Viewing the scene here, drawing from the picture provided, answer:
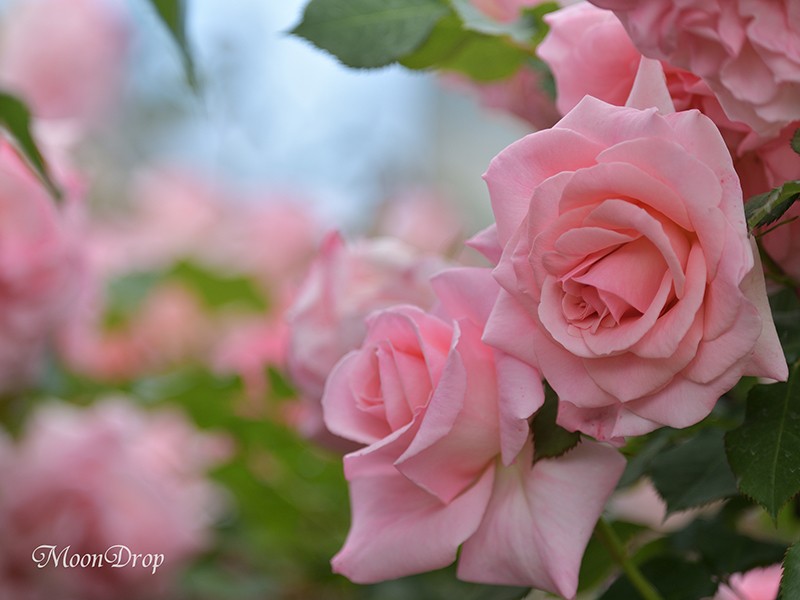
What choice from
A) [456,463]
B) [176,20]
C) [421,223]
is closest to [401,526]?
[456,463]

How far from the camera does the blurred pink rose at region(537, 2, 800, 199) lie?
263 millimetres

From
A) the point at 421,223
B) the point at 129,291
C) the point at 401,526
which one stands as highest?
the point at 401,526

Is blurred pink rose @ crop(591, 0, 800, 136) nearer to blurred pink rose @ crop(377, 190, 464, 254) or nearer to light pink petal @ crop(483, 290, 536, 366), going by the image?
light pink petal @ crop(483, 290, 536, 366)

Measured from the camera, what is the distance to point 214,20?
5.92ft

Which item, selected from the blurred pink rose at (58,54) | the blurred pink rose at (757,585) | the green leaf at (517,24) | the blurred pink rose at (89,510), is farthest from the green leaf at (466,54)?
the blurred pink rose at (58,54)

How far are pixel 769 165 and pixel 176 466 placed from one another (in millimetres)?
633

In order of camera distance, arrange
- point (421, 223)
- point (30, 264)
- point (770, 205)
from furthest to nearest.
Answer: point (421, 223) → point (30, 264) → point (770, 205)

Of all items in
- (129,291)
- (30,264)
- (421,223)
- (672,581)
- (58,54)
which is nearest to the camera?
(672,581)

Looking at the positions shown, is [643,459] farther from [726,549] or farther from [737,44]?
[737,44]

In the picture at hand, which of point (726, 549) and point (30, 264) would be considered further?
point (30, 264)

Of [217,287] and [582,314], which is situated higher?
[582,314]

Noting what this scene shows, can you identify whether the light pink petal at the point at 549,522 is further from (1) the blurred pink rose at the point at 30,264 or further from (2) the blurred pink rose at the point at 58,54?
(2) the blurred pink rose at the point at 58,54

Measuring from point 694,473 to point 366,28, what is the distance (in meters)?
0.20

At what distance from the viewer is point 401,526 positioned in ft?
0.91
